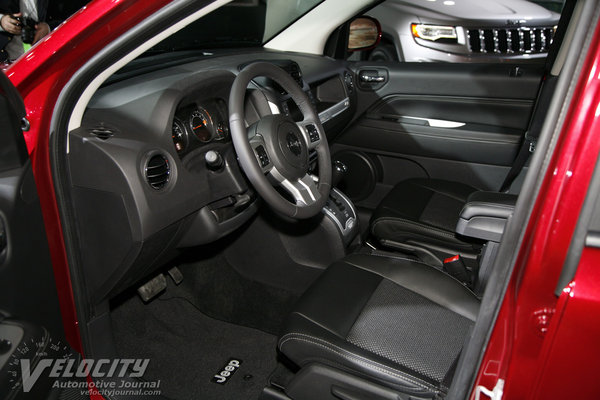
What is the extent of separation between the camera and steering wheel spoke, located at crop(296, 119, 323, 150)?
177 cm

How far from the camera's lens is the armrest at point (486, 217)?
1.60 metres

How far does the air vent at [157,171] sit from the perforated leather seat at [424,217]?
3.43 ft

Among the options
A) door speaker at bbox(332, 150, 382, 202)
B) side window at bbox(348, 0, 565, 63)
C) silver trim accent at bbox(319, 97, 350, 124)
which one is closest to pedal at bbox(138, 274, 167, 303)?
silver trim accent at bbox(319, 97, 350, 124)

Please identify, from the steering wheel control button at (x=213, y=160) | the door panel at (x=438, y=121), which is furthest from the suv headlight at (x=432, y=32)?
the steering wheel control button at (x=213, y=160)

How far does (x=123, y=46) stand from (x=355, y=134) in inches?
73.8

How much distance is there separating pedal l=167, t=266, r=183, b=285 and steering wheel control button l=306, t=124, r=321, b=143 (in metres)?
0.94

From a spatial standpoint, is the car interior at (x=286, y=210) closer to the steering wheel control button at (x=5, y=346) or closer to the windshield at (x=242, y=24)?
the windshield at (x=242, y=24)

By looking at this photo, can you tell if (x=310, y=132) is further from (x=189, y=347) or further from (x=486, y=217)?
(x=189, y=347)

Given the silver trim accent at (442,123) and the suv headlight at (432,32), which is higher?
the suv headlight at (432,32)

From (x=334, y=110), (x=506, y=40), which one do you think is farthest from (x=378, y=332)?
(x=506, y=40)

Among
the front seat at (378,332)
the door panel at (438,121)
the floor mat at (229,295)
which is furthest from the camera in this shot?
the door panel at (438,121)

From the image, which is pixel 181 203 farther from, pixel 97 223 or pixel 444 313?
pixel 444 313

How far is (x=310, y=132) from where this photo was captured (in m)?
1.79

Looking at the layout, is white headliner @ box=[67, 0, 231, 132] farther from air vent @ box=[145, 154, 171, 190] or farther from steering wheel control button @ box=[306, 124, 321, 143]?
steering wheel control button @ box=[306, 124, 321, 143]
